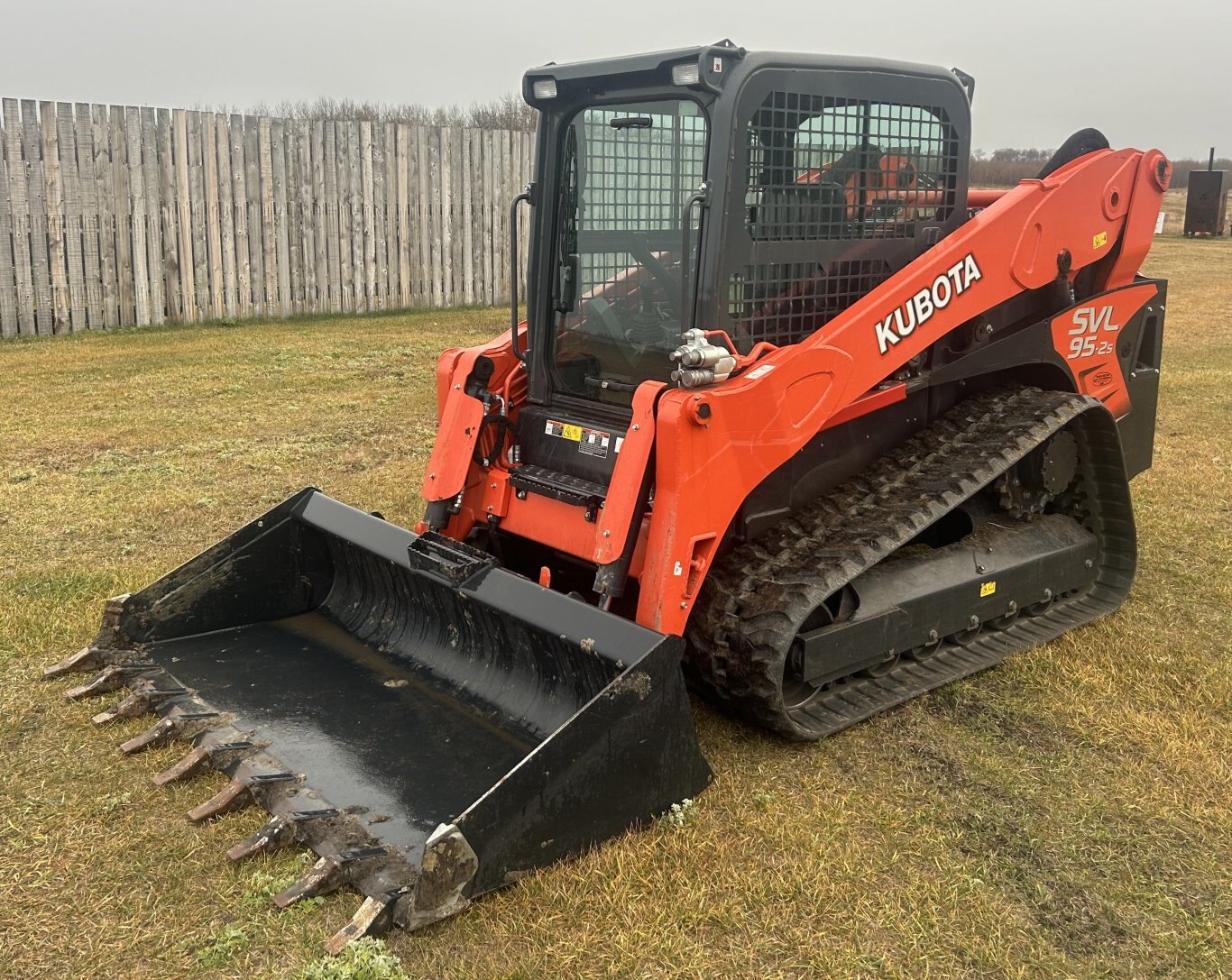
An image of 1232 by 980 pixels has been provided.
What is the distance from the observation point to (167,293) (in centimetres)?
1377

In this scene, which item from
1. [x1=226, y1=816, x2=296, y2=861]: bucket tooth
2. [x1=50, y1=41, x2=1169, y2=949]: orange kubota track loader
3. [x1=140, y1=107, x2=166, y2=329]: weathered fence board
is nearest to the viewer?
[x1=226, y1=816, x2=296, y2=861]: bucket tooth

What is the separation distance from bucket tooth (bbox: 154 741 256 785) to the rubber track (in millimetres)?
1526

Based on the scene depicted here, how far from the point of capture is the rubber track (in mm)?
3875

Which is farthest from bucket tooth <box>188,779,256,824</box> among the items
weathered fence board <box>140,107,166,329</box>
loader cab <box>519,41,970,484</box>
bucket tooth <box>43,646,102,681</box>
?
weathered fence board <box>140,107,166,329</box>

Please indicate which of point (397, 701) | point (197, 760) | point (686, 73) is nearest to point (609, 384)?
point (686, 73)

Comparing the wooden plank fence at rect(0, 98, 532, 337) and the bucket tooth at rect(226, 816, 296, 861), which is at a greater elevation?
the wooden plank fence at rect(0, 98, 532, 337)

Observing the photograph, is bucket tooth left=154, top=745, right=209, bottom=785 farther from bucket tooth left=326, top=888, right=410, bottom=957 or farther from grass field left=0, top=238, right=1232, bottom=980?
bucket tooth left=326, top=888, right=410, bottom=957

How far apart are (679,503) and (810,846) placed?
111cm

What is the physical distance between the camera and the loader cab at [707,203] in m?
3.95

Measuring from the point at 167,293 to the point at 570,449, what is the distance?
1093cm

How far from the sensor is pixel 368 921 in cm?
289

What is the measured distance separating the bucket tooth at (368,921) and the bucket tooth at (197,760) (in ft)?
3.14

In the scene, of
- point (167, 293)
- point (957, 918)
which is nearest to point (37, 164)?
point (167, 293)

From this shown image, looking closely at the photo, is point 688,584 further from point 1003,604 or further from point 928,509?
point 1003,604
